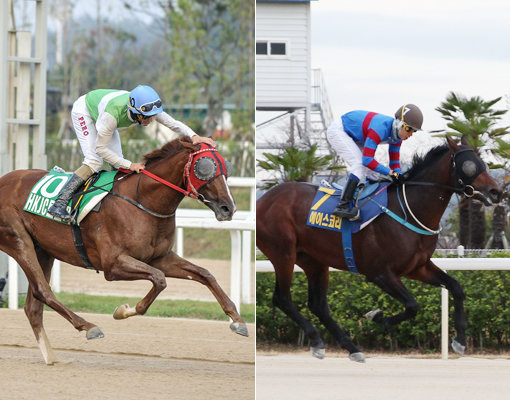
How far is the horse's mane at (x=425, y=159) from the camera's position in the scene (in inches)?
182

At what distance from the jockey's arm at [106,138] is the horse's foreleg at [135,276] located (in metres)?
0.54

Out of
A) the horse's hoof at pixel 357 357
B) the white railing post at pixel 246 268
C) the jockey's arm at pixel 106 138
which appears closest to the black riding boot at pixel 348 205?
the horse's hoof at pixel 357 357

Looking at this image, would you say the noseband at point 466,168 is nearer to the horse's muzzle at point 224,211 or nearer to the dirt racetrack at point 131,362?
the horse's muzzle at point 224,211

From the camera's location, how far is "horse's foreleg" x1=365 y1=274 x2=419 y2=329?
450 centimetres

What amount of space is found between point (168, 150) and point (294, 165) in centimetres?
94

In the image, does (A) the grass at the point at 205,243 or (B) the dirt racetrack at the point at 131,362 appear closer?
(B) the dirt racetrack at the point at 131,362

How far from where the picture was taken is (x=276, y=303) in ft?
16.7

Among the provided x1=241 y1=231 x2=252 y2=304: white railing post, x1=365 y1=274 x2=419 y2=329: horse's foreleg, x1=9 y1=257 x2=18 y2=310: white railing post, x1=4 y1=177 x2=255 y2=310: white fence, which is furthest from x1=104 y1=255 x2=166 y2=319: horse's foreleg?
x1=9 y1=257 x2=18 y2=310: white railing post

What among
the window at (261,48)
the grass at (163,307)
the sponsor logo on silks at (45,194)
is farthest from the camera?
the grass at (163,307)

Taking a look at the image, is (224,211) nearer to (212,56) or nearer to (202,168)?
(202,168)

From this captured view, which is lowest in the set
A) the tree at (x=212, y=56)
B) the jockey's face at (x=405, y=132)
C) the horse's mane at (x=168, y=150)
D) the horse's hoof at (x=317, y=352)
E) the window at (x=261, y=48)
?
the horse's hoof at (x=317, y=352)

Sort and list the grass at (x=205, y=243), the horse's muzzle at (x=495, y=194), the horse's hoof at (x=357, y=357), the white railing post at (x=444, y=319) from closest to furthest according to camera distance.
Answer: the horse's muzzle at (x=495, y=194)
the horse's hoof at (x=357, y=357)
the white railing post at (x=444, y=319)
the grass at (x=205, y=243)

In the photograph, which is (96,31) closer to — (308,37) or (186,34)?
(186,34)

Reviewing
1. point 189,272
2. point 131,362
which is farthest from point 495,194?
point 131,362
